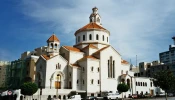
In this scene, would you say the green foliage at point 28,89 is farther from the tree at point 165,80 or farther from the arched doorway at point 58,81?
the tree at point 165,80

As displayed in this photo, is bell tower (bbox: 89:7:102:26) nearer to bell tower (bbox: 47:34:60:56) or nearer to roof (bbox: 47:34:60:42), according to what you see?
roof (bbox: 47:34:60:42)

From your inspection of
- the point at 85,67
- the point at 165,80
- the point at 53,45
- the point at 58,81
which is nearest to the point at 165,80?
the point at 165,80

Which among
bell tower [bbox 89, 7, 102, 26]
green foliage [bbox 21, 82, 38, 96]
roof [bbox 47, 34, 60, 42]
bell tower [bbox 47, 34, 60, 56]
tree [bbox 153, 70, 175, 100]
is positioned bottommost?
green foliage [bbox 21, 82, 38, 96]

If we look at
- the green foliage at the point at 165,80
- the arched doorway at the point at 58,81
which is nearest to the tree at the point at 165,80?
the green foliage at the point at 165,80

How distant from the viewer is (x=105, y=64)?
2240 inches

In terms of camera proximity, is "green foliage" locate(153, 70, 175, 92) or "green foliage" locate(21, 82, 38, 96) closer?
"green foliage" locate(153, 70, 175, 92)

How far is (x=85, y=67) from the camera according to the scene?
53781 millimetres

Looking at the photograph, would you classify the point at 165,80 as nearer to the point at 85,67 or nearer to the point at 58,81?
the point at 85,67

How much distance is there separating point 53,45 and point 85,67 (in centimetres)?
958

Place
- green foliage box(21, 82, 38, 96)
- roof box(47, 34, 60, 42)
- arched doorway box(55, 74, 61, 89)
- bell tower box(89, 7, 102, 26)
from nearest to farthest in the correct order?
green foliage box(21, 82, 38, 96), arched doorway box(55, 74, 61, 89), roof box(47, 34, 60, 42), bell tower box(89, 7, 102, 26)

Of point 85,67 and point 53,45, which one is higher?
point 53,45

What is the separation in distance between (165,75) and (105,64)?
22.3 meters

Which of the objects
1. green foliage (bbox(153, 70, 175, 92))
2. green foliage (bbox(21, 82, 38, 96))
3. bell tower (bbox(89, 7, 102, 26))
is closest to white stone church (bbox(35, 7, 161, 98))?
bell tower (bbox(89, 7, 102, 26))

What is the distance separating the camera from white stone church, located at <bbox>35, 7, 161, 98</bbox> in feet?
166
